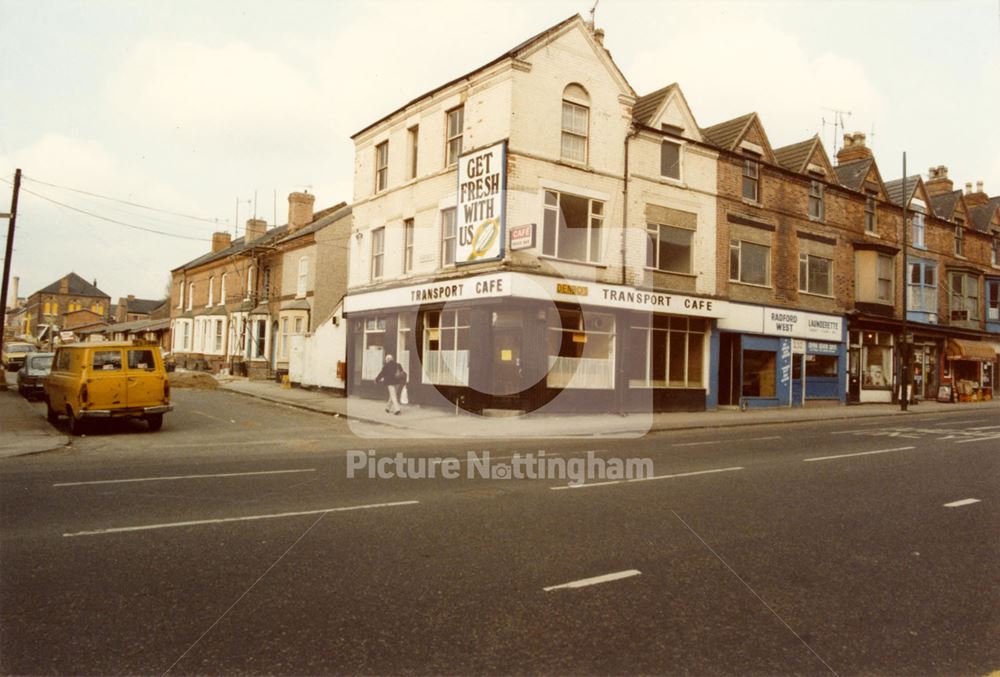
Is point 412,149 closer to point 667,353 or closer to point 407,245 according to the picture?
point 407,245

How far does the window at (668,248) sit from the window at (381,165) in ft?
33.9

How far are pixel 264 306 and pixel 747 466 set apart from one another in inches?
1223

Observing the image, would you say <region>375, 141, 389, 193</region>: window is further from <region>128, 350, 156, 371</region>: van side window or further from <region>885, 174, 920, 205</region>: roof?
<region>885, 174, 920, 205</region>: roof

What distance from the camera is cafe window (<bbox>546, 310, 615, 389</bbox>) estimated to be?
789 inches

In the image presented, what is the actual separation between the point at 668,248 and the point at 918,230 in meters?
18.7

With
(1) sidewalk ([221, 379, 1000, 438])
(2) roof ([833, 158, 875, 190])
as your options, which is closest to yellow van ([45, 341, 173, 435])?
(1) sidewalk ([221, 379, 1000, 438])

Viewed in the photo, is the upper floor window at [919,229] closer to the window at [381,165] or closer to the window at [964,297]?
the window at [964,297]

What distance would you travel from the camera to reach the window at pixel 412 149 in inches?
939

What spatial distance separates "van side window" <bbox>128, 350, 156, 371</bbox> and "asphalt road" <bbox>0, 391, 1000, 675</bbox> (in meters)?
5.03

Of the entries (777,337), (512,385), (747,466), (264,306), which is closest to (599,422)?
(512,385)

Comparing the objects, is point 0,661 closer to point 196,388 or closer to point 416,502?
point 416,502

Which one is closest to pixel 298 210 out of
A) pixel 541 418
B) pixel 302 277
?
pixel 302 277

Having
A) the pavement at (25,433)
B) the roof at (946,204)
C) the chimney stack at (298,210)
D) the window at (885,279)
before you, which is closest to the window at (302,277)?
the chimney stack at (298,210)

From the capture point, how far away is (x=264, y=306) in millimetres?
36500
